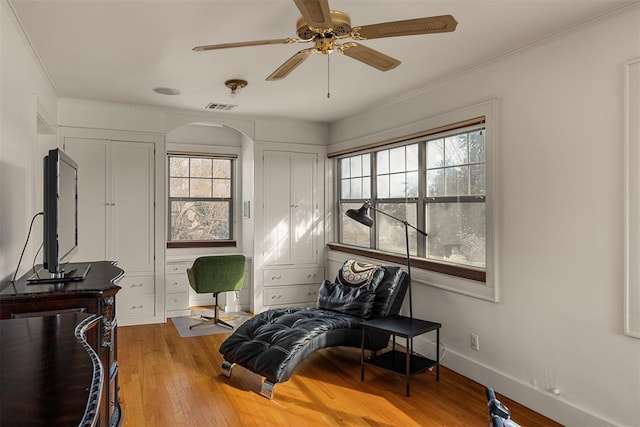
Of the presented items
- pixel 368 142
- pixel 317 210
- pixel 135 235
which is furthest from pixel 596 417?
pixel 135 235

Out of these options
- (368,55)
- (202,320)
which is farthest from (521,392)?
(202,320)

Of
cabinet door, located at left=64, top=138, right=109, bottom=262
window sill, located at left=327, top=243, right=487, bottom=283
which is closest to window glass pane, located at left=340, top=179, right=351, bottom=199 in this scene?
window sill, located at left=327, top=243, right=487, bottom=283

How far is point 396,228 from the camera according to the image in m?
4.71

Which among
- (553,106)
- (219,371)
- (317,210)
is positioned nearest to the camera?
(553,106)

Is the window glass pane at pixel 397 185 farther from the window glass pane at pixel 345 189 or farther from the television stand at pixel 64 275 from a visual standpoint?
the television stand at pixel 64 275

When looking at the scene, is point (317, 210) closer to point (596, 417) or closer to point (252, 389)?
point (252, 389)

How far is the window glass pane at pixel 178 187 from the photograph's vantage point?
6.13 metres

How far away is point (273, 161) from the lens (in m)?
5.66

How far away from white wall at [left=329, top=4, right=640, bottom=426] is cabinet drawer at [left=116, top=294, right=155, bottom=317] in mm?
3479

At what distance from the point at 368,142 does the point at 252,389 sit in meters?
2.89

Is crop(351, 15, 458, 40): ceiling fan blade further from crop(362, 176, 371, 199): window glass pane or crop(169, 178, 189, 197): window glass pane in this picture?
crop(169, 178, 189, 197): window glass pane

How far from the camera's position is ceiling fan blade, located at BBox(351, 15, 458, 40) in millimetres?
1938

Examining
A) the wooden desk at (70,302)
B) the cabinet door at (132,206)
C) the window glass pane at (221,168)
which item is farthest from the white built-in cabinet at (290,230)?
the wooden desk at (70,302)

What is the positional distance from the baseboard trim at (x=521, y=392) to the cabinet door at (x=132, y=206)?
3.29 m
